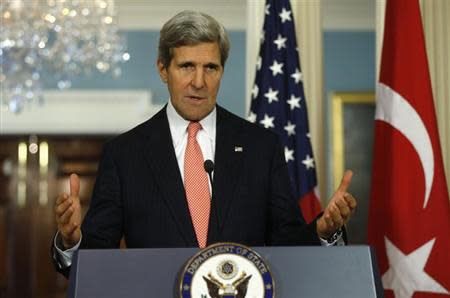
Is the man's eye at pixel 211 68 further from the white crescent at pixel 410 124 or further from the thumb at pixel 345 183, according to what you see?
the white crescent at pixel 410 124

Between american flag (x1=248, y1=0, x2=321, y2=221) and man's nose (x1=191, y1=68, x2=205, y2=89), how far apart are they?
1.91 meters

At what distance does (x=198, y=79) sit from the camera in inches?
82.0

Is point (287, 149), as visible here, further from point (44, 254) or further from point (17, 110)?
point (44, 254)

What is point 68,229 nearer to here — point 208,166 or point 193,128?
point 208,166

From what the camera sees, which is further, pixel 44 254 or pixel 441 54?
pixel 44 254

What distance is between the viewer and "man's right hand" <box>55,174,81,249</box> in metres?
1.68

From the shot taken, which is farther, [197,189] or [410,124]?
[410,124]

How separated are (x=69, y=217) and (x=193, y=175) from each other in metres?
0.41

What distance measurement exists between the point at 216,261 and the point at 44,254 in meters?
6.55

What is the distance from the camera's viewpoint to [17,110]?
22.3 ft

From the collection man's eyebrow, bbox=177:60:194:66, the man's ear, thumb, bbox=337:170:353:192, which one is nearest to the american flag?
the man's ear

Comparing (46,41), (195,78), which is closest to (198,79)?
(195,78)

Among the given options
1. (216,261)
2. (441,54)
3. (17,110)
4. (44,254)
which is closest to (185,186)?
(216,261)

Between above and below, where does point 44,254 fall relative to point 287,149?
below
